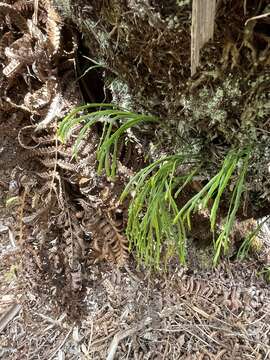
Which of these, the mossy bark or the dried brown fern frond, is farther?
the dried brown fern frond

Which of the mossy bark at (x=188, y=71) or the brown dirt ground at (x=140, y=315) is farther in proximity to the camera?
the brown dirt ground at (x=140, y=315)

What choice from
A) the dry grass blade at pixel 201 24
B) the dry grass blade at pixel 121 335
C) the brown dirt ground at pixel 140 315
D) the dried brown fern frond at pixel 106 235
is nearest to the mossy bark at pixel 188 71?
the dry grass blade at pixel 201 24

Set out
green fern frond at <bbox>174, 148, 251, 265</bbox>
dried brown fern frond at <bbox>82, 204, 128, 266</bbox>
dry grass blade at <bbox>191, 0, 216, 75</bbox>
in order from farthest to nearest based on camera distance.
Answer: dried brown fern frond at <bbox>82, 204, 128, 266</bbox> < green fern frond at <bbox>174, 148, 251, 265</bbox> < dry grass blade at <bbox>191, 0, 216, 75</bbox>

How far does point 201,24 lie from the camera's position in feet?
1.86

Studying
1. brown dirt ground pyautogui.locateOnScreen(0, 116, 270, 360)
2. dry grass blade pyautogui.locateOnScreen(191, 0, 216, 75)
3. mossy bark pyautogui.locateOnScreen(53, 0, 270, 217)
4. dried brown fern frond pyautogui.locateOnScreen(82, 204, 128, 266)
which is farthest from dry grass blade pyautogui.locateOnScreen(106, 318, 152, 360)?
dry grass blade pyautogui.locateOnScreen(191, 0, 216, 75)

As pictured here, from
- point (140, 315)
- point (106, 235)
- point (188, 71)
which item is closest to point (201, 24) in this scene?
point (188, 71)

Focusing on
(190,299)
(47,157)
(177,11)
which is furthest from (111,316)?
(177,11)

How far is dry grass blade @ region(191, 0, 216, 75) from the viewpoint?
0.54 meters

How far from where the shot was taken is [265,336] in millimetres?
1281

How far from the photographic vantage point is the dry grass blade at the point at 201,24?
0.54m

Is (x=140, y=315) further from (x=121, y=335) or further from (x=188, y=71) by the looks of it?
(x=188, y=71)

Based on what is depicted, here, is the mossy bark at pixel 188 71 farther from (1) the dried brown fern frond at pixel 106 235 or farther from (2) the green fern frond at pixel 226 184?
(1) the dried brown fern frond at pixel 106 235

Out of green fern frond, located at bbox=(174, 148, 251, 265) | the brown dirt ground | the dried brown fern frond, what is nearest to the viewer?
A: green fern frond, located at bbox=(174, 148, 251, 265)

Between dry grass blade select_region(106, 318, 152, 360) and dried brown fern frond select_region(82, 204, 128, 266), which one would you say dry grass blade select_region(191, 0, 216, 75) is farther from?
dry grass blade select_region(106, 318, 152, 360)
